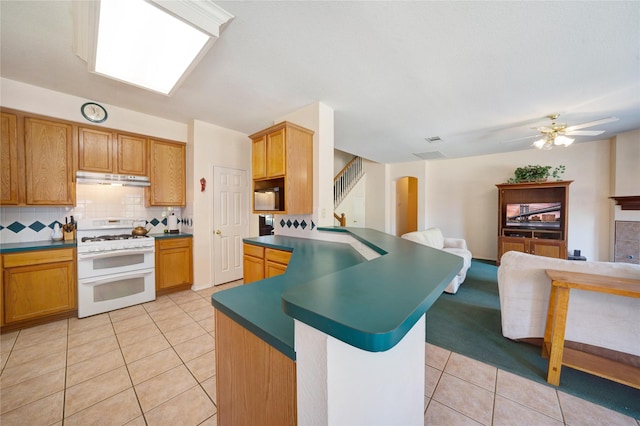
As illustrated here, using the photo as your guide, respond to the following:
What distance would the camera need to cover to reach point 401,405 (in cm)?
81

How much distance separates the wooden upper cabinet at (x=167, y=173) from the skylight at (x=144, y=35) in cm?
158

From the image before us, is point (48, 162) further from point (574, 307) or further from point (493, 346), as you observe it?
point (574, 307)

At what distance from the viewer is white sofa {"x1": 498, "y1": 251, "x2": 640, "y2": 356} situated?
170 cm

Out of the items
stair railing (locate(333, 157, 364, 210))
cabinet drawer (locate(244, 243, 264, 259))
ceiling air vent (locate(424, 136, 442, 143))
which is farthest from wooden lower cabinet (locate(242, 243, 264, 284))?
stair railing (locate(333, 157, 364, 210))

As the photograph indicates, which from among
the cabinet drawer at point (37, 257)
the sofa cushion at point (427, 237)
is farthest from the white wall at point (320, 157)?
the cabinet drawer at point (37, 257)

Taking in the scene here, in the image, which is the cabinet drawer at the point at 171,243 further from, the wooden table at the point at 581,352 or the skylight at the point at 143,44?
the wooden table at the point at 581,352

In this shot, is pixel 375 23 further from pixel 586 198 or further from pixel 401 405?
pixel 586 198

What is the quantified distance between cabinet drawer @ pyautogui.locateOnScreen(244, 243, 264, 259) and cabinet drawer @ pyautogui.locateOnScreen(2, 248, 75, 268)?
197cm

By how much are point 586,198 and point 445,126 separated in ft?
12.0

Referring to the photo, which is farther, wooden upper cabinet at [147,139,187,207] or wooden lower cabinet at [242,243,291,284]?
wooden upper cabinet at [147,139,187,207]

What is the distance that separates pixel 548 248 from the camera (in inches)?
175

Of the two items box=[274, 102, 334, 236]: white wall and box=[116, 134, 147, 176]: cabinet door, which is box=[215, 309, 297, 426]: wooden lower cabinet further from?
box=[116, 134, 147, 176]: cabinet door

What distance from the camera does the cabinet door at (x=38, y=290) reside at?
2336 mm

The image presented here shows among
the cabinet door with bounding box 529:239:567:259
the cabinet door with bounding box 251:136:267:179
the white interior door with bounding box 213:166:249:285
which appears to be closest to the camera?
the cabinet door with bounding box 251:136:267:179
